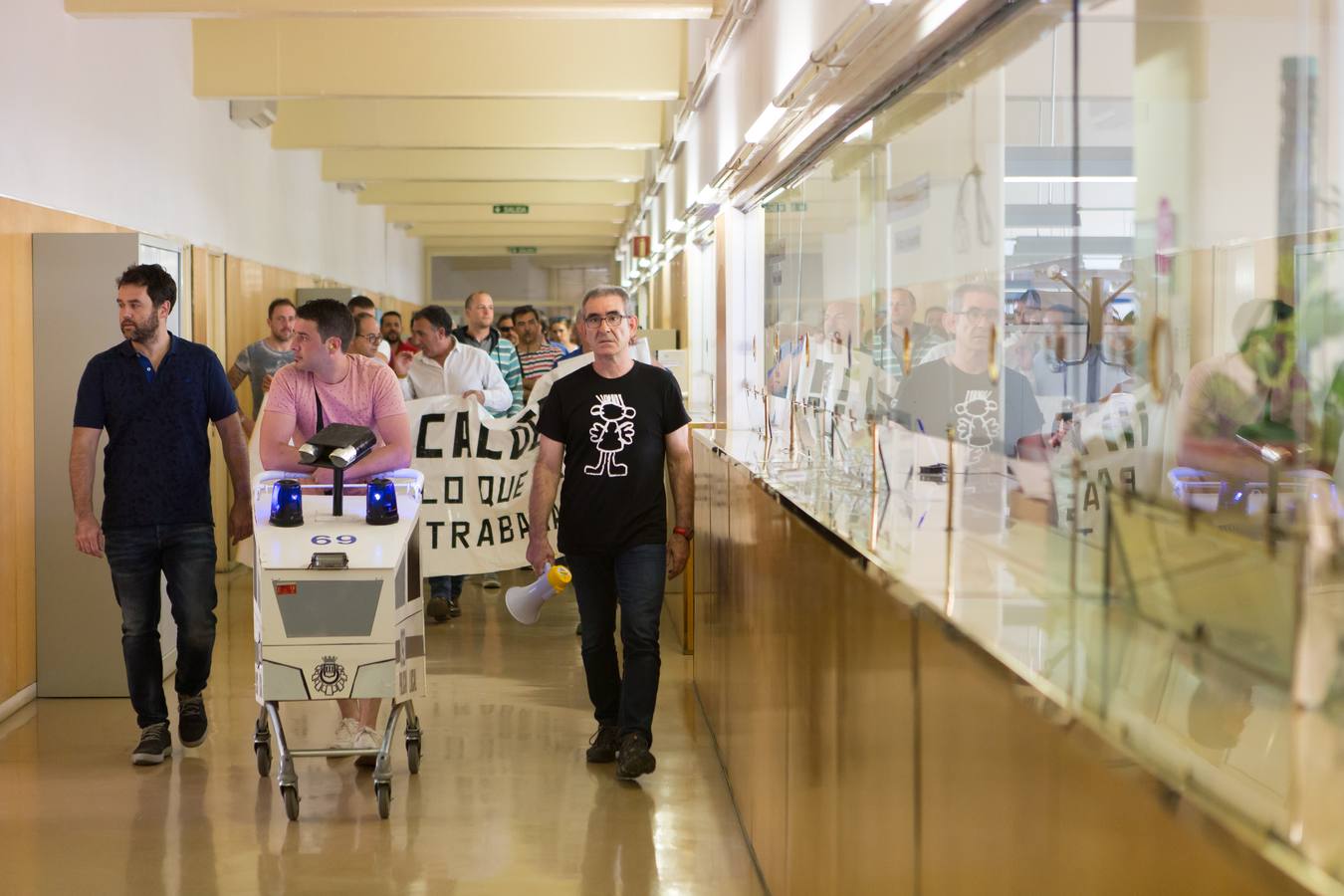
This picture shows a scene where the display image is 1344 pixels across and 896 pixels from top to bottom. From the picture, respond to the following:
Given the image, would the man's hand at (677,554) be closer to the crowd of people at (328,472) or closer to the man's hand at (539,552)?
the crowd of people at (328,472)

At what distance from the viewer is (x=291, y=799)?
14.2 feet

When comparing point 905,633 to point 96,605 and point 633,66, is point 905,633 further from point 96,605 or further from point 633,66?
point 633,66

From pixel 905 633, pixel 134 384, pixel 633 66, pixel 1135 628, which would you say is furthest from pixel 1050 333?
pixel 633 66

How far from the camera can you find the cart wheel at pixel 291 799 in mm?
4301

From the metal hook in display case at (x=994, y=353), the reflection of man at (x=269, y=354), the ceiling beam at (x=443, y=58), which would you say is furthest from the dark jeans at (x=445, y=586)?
the metal hook in display case at (x=994, y=353)

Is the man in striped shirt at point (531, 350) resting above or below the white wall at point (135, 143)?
below

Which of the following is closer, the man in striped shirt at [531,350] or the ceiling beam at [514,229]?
the man in striped shirt at [531,350]

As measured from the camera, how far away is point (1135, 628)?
5.13 ft

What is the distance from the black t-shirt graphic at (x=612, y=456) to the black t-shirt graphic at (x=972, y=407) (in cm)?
111

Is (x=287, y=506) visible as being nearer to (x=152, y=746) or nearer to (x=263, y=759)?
(x=263, y=759)

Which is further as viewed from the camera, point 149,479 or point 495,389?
point 495,389

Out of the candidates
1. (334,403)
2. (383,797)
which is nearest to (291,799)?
(383,797)

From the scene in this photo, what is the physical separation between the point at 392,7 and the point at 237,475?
3155 mm

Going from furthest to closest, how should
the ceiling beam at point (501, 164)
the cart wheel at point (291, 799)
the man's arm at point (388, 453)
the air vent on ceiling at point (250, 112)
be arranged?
the ceiling beam at point (501, 164)
the air vent on ceiling at point (250, 112)
the man's arm at point (388, 453)
the cart wheel at point (291, 799)
